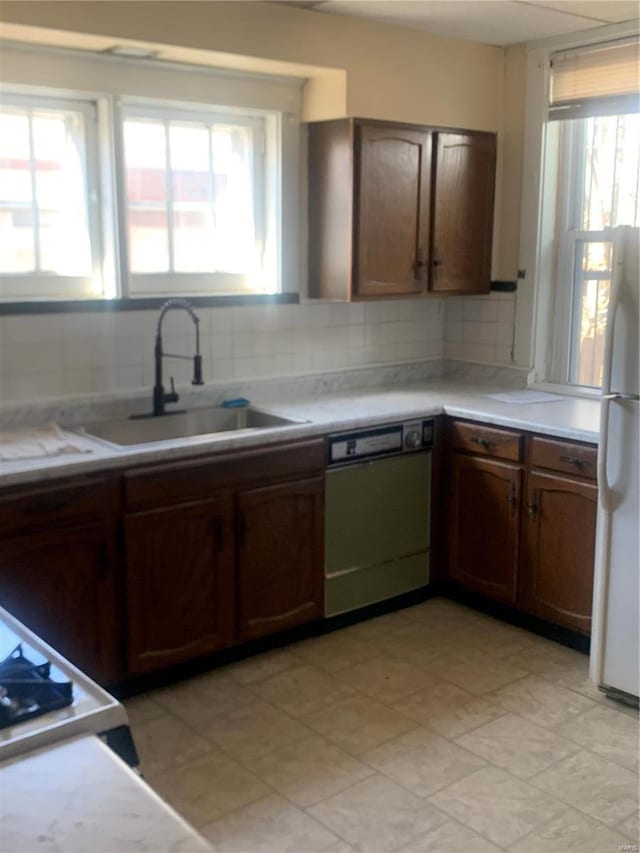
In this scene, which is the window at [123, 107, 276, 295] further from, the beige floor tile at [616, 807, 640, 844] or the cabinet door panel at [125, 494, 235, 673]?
the beige floor tile at [616, 807, 640, 844]

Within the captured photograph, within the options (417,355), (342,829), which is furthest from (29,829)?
(417,355)

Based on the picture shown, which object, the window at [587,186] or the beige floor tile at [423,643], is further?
the window at [587,186]

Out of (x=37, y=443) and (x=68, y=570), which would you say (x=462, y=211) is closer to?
(x=37, y=443)

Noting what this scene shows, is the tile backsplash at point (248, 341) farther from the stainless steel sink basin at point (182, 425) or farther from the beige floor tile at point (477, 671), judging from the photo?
the beige floor tile at point (477, 671)

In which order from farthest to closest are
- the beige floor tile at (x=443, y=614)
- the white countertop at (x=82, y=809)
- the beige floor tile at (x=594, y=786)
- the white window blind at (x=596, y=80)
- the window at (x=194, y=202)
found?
the beige floor tile at (x=443, y=614), the white window blind at (x=596, y=80), the window at (x=194, y=202), the beige floor tile at (x=594, y=786), the white countertop at (x=82, y=809)

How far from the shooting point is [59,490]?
9.11ft

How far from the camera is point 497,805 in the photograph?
254cm

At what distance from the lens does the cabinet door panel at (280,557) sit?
327 cm

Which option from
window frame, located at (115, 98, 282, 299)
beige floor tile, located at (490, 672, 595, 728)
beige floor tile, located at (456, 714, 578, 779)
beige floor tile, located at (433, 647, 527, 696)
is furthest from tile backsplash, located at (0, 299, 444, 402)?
beige floor tile, located at (456, 714, 578, 779)

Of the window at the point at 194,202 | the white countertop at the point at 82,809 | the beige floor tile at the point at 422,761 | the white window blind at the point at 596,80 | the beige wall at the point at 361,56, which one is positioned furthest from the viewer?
the white window blind at the point at 596,80

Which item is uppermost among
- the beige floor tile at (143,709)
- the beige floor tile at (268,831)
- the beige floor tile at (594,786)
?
the beige floor tile at (143,709)

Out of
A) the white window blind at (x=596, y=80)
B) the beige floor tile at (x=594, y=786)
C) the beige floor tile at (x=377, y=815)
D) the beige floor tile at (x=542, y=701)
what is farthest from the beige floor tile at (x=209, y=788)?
the white window blind at (x=596, y=80)

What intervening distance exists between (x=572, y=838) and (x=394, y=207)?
2.48 meters

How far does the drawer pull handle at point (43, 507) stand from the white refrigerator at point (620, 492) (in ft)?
5.74
